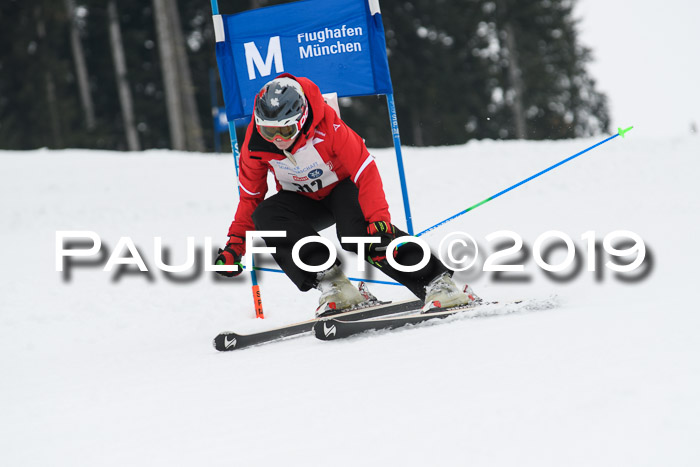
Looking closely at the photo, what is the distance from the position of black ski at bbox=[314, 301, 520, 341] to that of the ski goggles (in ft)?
3.25

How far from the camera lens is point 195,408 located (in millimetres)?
2494

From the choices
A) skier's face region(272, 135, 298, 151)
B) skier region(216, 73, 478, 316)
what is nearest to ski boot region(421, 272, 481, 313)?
skier region(216, 73, 478, 316)

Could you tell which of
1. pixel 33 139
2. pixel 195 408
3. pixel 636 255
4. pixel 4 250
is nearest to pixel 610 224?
pixel 636 255

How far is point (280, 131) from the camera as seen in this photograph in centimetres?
362

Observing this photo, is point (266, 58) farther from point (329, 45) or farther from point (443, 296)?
point (443, 296)

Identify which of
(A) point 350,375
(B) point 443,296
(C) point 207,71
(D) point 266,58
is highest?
(C) point 207,71

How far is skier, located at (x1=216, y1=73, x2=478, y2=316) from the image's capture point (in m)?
3.63

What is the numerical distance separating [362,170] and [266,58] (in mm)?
1805

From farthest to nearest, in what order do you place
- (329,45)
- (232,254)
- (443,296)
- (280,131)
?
(329,45)
(232,254)
(443,296)
(280,131)

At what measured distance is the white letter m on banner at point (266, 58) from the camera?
5117 millimetres

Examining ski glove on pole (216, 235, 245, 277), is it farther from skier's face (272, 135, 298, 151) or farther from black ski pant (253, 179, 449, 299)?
skier's face (272, 135, 298, 151)

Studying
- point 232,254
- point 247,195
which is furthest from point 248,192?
point 232,254

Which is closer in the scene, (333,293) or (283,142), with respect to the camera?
(283,142)

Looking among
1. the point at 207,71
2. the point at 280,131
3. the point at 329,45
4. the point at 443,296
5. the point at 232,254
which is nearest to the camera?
the point at 280,131
